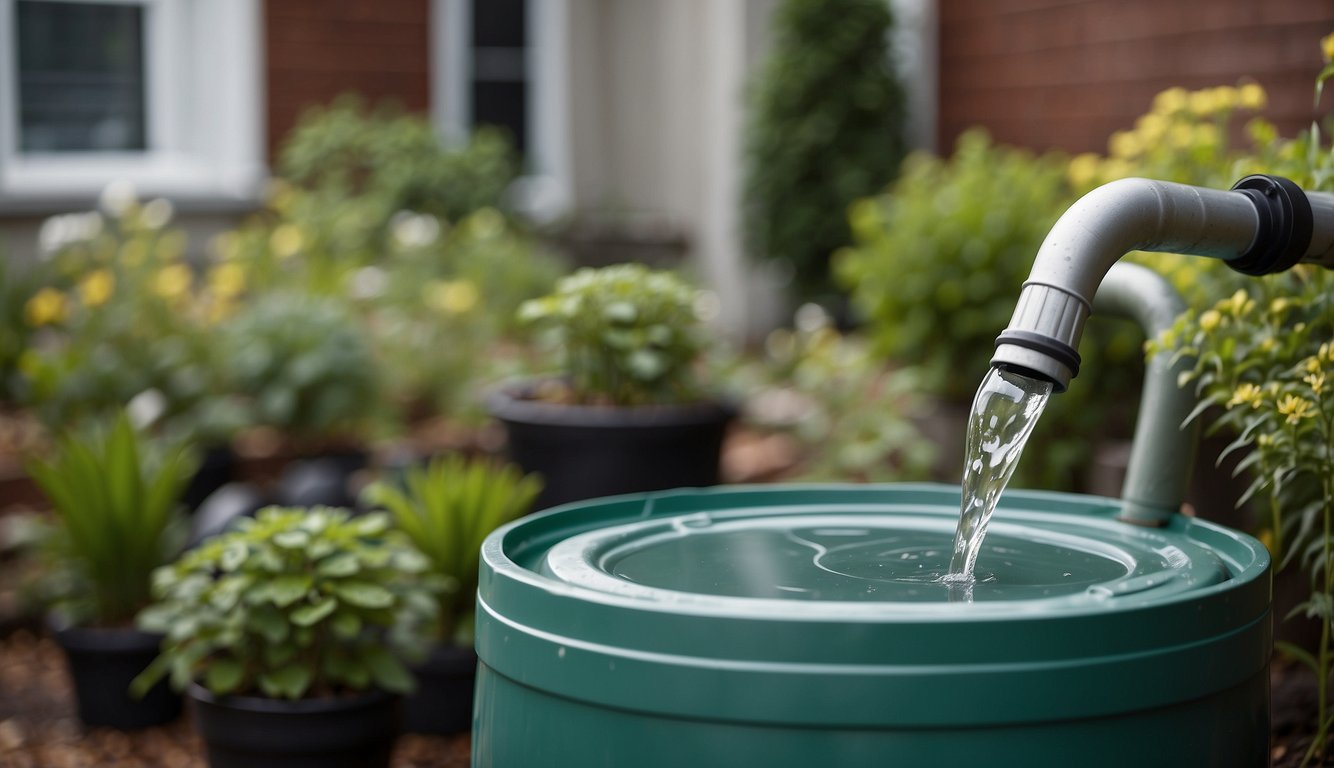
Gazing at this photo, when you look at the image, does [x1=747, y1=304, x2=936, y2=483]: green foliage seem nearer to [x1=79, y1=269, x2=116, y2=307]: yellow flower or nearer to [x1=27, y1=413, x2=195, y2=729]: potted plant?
[x1=27, y1=413, x2=195, y2=729]: potted plant

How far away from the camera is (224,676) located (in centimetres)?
258

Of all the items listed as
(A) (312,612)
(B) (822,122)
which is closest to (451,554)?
(A) (312,612)

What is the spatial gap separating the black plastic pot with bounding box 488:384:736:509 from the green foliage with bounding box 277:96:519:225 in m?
4.34

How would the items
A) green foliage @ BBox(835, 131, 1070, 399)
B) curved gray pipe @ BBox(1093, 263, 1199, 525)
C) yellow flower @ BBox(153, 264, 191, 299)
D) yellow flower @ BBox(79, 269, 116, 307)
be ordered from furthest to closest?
1. yellow flower @ BBox(153, 264, 191, 299)
2. yellow flower @ BBox(79, 269, 116, 307)
3. green foliage @ BBox(835, 131, 1070, 399)
4. curved gray pipe @ BBox(1093, 263, 1199, 525)

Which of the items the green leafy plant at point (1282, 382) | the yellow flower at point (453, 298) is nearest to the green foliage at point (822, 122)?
the yellow flower at point (453, 298)

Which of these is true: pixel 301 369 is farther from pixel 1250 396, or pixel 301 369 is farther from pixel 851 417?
pixel 1250 396

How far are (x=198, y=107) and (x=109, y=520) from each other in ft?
18.3

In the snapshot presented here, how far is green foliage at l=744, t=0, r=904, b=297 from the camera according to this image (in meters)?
7.02

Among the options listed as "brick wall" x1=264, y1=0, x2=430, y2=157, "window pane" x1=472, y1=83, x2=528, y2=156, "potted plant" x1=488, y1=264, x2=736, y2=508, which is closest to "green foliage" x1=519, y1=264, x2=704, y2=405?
"potted plant" x1=488, y1=264, x2=736, y2=508

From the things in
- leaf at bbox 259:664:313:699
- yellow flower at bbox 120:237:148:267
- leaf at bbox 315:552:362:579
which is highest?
yellow flower at bbox 120:237:148:267

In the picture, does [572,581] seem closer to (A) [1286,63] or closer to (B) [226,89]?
(A) [1286,63]

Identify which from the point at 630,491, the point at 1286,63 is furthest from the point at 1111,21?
the point at 630,491

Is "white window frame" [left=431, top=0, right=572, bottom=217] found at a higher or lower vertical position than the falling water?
higher

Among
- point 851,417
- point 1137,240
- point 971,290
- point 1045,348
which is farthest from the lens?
point 851,417
